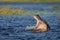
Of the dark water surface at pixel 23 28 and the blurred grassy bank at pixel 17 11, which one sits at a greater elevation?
the blurred grassy bank at pixel 17 11

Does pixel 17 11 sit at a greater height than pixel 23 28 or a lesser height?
greater

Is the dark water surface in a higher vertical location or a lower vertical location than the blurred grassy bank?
lower

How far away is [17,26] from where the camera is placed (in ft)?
9.03

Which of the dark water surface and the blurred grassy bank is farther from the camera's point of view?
the blurred grassy bank

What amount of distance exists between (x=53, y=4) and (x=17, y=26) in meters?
0.53

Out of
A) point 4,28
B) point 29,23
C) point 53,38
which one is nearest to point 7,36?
point 4,28

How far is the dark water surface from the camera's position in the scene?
2.60 meters

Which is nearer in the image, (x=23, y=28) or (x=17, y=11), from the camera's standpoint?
(x=23, y=28)

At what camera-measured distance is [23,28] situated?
2.71m

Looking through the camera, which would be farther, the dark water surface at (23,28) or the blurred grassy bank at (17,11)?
the blurred grassy bank at (17,11)

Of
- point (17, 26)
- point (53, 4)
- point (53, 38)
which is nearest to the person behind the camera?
point (53, 38)

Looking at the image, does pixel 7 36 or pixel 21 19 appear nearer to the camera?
pixel 7 36

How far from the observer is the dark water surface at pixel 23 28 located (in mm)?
2598

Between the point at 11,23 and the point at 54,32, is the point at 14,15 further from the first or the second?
the point at 54,32
